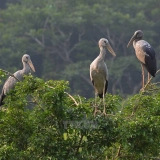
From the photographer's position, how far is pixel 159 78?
30547mm

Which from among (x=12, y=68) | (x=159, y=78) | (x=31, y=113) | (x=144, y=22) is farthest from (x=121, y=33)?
(x=31, y=113)

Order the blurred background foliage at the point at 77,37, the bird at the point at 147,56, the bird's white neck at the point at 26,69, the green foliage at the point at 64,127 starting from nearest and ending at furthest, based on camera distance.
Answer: the green foliage at the point at 64,127
the bird's white neck at the point at 26,69
the bird at the point at 147,56
the blurred background foliage at the point at 77,37

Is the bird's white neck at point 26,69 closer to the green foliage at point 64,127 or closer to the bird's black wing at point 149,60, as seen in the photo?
the bird's black wing at point 149,60

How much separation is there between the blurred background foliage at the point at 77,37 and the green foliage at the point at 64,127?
2304 cm

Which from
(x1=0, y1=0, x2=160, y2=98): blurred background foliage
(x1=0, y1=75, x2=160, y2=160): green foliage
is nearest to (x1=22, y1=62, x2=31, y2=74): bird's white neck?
(x1=0, y1=75, x2=160, y2=160): green foliage

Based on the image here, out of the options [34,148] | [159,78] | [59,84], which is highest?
[59,84]

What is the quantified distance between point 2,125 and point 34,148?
0.45m

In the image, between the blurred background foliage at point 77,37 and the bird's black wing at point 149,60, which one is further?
the blurred background foliage at point 77,37

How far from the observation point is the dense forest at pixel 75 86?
7723 millimetres

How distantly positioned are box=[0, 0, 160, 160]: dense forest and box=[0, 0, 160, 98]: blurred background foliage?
0.04 meters

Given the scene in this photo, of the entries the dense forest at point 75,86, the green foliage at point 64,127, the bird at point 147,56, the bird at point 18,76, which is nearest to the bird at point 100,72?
the dense forest at point 75,86

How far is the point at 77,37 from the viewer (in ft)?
113

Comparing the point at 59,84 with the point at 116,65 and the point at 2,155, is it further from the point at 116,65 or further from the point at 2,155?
the point at 116,65

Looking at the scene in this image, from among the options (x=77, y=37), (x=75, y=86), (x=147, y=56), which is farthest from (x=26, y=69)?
(x=77, y=37)
